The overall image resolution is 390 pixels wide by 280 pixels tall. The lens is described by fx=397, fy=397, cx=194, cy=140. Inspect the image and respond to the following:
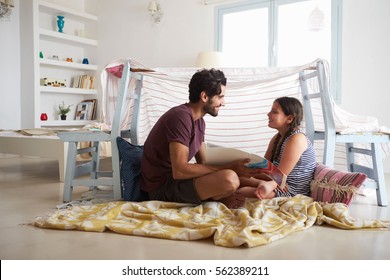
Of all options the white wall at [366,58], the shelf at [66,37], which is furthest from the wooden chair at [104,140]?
the shelf at [66,37]

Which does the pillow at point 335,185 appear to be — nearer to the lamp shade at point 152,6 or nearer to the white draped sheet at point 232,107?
the white draped sheet at point 232,107

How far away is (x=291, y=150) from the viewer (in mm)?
2135

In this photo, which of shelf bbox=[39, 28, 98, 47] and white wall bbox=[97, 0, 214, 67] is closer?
white wall bbox=[97, 0, 214, 67]

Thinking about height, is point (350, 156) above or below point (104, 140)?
below

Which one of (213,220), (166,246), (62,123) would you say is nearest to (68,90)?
(62,123)

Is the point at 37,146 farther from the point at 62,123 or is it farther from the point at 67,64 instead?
the point at 67,64

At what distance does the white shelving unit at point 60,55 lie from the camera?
18.1ft

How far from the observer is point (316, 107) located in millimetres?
2730

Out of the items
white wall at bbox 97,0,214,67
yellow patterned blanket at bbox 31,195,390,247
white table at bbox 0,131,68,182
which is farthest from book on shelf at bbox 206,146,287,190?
white wall at bbox 97,0,214,67

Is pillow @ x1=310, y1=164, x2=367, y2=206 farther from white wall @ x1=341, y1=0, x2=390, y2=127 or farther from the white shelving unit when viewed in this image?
the white shelving unit

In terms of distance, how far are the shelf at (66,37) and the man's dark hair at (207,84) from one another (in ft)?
14.2

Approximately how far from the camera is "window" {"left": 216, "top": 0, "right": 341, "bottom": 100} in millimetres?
4254

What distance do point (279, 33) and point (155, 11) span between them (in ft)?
6.17

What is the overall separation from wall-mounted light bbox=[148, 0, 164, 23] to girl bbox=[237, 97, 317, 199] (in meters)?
3.68
